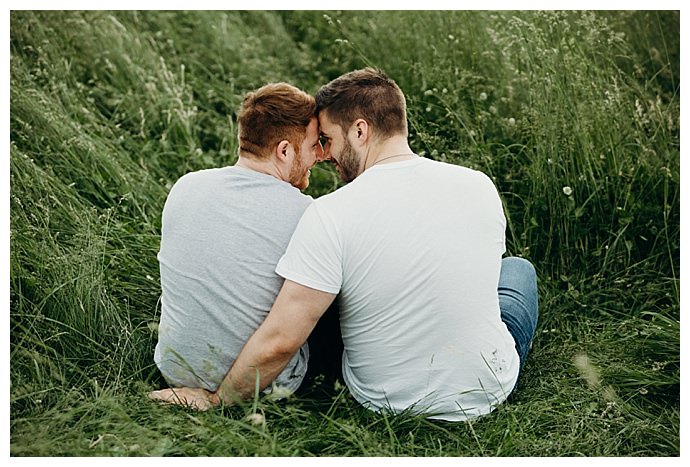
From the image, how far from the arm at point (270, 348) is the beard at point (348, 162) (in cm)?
56

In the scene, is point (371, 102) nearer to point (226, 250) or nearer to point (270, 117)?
point (270, 117)

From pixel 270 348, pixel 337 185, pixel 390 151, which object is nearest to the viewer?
pixel 270 348

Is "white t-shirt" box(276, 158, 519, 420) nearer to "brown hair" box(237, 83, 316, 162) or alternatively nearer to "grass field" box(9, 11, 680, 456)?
"grass field" box(9, 11, 680, 456)

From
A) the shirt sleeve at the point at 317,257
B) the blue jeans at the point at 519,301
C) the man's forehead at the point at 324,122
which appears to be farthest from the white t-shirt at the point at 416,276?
the man's forehead at the point at 324,122

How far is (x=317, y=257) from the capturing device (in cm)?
251

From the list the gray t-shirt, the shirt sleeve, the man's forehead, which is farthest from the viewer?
the man's forehead

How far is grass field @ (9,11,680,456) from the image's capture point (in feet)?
8.94

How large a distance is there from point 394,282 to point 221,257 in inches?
23.7

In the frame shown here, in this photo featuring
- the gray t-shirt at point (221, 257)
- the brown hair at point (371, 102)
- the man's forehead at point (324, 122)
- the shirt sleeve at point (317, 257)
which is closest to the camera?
the shirt sleeve at point (317, 257)

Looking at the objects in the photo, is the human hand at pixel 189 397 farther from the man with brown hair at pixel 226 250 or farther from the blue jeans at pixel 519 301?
the blue jeans at pixel 519 301

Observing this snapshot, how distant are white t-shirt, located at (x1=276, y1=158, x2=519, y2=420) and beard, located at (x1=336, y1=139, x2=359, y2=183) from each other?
244mm

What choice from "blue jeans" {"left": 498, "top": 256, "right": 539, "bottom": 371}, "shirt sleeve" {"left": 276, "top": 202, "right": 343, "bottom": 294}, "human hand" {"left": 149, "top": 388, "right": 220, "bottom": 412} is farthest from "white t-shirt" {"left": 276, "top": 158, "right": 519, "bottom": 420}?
"human hand" {"left": 149, "top": 388, "right": 220, "bottom": 412}

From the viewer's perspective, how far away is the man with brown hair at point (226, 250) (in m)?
2.69

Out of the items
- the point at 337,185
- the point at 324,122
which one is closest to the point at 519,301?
the point at 324,122
